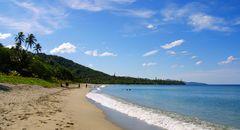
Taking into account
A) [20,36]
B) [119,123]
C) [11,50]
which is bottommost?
[119,123]

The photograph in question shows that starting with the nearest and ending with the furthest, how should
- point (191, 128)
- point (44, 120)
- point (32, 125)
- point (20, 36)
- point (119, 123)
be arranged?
point (32, 125), point (44, 120), point (191, 128), point (119, 123), point (20, 36)

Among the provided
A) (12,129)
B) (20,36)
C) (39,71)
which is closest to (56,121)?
(12,129)

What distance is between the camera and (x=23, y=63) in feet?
315

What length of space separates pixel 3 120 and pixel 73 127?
352 cm

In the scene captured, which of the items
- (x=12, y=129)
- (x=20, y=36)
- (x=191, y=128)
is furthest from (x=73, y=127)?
(x=20, y=36)

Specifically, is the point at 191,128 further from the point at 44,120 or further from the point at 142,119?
the point at 44,120

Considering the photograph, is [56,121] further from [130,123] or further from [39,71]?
[39,71]

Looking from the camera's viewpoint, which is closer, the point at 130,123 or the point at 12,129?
the point at 12,129

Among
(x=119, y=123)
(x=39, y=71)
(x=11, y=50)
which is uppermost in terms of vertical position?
(x=11, y=50)

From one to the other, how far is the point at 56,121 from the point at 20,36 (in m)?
103

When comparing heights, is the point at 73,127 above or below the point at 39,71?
below

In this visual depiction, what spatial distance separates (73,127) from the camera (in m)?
16.1

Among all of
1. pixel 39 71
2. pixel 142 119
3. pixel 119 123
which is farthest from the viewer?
pixel 39 71

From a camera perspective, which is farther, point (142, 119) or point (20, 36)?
point (20, 36)
